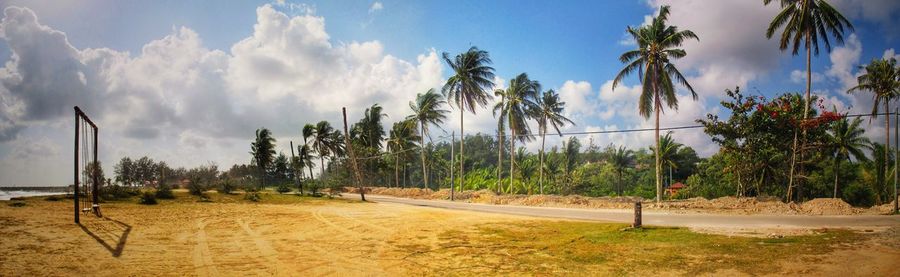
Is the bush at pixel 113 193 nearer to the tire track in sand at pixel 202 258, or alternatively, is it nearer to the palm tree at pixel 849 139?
the tire track in sand at pixel 202 258

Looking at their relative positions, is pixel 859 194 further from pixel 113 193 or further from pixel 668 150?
pixel 113 193

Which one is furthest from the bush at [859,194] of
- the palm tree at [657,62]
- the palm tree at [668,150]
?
the palm tree at [657,62]

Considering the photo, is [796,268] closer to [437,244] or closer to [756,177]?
[437,244]

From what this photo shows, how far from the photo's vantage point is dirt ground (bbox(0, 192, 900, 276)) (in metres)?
7.64

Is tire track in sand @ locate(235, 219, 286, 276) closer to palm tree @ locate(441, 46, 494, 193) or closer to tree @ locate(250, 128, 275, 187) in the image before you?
palm tree @ locate(441, 46, 494, 193)

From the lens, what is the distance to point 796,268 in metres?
7.44

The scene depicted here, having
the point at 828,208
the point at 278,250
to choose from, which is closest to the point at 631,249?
the point at 278,250

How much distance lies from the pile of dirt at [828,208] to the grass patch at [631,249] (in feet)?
28.1

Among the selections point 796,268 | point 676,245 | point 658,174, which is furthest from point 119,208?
point 658,174

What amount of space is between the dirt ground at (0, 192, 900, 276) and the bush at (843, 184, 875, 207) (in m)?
33.0

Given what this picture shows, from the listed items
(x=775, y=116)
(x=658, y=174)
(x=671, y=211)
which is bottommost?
(x=671, y=211)

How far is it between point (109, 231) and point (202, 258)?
5366mm

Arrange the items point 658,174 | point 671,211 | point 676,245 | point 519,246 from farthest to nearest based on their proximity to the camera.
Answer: point 658,174 < point 671,211 < point 519,246 < point 676,245

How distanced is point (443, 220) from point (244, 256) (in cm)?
862
